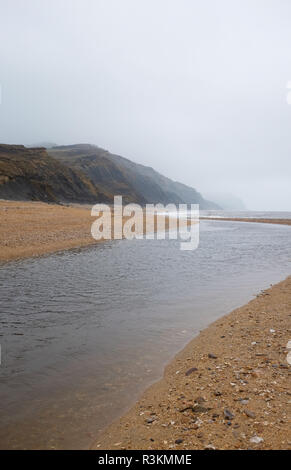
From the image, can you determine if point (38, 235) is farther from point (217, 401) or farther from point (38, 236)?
point (217, 401)

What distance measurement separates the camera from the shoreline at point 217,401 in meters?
4.34

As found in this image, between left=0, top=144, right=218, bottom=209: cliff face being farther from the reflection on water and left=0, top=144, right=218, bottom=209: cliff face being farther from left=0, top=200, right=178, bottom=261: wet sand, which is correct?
the reflection on water

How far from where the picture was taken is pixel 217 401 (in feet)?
17.2

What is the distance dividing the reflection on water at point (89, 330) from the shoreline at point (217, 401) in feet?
1.43

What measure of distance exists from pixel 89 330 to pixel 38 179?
7958 centimetres

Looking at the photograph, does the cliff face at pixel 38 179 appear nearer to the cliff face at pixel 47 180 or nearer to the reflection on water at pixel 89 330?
the cliff face at pixel 47 180

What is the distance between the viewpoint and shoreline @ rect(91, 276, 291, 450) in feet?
14.3

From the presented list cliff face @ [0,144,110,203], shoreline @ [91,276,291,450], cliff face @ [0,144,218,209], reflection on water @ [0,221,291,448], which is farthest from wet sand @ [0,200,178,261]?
cliff face @ [0,144,218,209]

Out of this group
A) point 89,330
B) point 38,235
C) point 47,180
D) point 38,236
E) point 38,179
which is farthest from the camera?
point 47,180

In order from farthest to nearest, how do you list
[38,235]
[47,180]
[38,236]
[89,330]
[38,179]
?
[47,180] → [38,179] → [38,235] → [38,236] → [89,330]

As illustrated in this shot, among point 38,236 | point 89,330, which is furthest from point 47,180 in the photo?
point 89,330

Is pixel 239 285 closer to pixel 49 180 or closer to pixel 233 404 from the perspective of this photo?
pixel 233 404

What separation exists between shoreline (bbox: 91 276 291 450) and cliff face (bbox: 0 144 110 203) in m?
67.4

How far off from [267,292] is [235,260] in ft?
29.7
